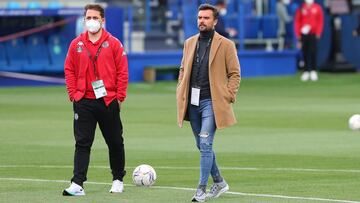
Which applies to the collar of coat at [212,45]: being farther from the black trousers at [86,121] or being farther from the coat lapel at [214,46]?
the black trousers at [86,121]

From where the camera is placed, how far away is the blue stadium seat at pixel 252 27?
40.5 meters

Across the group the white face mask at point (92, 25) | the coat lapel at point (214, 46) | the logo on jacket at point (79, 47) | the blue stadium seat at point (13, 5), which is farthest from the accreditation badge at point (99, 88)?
the blue stadium seat at point (13, 5)

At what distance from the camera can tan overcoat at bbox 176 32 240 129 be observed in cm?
1223

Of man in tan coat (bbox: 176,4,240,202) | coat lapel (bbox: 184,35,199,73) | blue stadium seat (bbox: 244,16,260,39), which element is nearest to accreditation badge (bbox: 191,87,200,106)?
man in tan coat (bbox: 176,4,240,202)

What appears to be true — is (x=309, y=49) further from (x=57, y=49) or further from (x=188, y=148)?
(x=188, y=148)

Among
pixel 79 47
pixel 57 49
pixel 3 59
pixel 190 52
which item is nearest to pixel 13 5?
pixel 3 59

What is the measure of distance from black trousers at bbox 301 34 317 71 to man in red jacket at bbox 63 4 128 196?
2434 centimetres

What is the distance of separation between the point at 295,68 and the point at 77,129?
28102 millimetres

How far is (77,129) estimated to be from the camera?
12953mm

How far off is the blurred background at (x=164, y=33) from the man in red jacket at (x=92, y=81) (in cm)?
2345

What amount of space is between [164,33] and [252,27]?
3.12 metres

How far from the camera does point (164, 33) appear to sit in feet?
134

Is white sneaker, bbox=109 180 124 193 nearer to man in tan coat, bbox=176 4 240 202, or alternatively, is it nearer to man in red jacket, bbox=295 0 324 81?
man in tan coat, bbox=176 4 240 202

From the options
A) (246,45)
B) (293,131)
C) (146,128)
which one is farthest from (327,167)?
(246,45)
